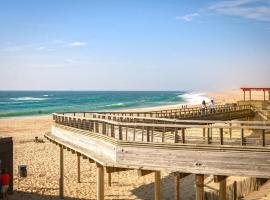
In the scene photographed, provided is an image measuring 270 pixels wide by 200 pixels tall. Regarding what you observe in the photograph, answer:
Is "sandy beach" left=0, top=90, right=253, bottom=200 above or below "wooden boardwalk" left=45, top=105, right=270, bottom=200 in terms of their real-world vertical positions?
below

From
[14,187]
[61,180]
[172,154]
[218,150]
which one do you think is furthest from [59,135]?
[218,150]

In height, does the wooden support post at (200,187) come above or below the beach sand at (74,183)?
above

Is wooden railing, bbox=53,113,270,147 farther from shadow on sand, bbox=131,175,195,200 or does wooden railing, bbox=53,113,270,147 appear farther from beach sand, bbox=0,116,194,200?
beach sand, bbox=0,116,194,200

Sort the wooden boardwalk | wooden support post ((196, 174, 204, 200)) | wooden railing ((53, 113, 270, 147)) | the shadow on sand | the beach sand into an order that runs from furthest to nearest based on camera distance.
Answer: the beach sand → the shadow on sand → wooden support post ((196, 174, 204, 200)) → wooden railing ((53, 113, 270, 147)) → the wooden boardwalk

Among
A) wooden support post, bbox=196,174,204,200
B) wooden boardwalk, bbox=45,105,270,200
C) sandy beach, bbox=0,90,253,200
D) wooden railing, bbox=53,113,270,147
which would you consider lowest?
sandy beach, bbox=0,90,253,200

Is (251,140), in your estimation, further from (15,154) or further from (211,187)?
(15,154)

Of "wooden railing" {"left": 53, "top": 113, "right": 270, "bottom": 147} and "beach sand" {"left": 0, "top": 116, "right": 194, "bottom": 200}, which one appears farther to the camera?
"beach sand" {"left": 0, "top": 116, "right": 194, "bottom": 200}

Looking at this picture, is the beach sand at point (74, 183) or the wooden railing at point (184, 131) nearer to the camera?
the wooden railing at point (184, 131)

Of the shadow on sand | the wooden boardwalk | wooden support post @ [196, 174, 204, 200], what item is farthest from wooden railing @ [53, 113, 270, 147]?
the shadow on sand

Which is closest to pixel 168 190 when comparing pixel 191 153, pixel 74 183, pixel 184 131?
pixel 74 183

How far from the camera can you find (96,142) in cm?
1557

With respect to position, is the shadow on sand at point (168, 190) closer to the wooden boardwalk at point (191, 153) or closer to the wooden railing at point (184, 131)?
the wooden railing at point (184, 131)

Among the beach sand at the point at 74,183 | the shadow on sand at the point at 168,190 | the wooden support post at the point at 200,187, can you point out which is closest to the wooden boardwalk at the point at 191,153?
the wooden support post at the point at 200,187

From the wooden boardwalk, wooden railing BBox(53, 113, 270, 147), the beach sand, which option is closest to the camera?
the wooden boardwalk
